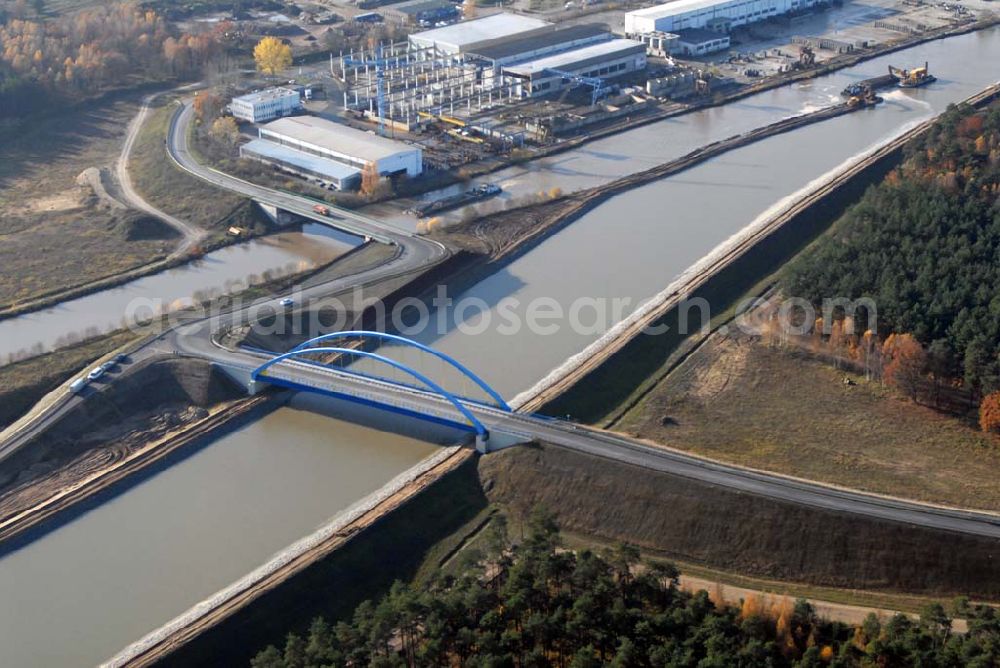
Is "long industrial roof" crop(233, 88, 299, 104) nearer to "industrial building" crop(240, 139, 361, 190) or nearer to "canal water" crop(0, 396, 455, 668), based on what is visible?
"industrial building" crop(240, 139, 361, 190)

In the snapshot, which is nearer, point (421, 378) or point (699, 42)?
point (421, 378)

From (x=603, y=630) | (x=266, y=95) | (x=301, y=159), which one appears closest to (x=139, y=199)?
(x=301, y=159)

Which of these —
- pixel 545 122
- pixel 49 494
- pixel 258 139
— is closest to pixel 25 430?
pixel 49 494

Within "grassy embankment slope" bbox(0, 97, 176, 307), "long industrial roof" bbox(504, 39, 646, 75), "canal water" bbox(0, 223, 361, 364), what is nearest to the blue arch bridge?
"canal water" bbox(0, 223, 361, 364)

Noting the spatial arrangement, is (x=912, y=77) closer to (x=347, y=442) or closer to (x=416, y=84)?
(x=416, y=84)

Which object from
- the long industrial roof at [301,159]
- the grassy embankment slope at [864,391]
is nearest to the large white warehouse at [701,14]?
the long industrial roof at [301,159]

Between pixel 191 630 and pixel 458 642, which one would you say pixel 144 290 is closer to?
pixel 191 630
